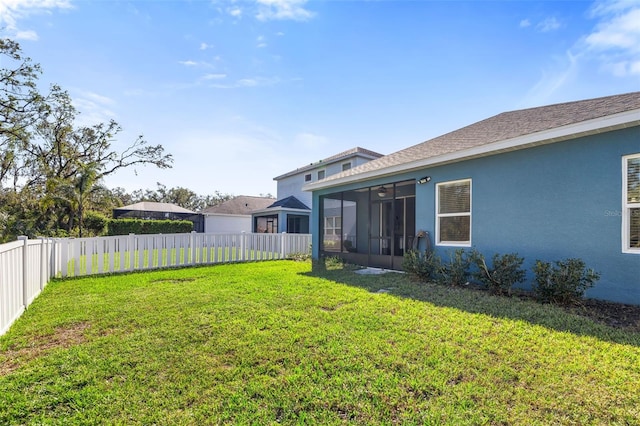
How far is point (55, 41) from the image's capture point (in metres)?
11.0

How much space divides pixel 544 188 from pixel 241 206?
87.3ft

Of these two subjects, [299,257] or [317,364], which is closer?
[317,364]

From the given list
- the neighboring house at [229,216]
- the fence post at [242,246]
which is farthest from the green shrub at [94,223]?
the fence post at [242,246]

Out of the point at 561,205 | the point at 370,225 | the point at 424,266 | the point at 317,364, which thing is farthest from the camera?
the point at 370,225

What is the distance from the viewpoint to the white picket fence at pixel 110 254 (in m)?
4.49

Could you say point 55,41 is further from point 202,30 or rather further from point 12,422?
point 12,422

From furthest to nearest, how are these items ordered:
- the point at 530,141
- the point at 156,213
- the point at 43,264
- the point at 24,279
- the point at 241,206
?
the point at 156,213 < the point at 241,206 < the point at 43,264 < the point at 530,141 < the point at 24,279

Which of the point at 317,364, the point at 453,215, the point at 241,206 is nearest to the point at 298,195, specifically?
the point at 241,206

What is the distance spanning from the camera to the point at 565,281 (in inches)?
191

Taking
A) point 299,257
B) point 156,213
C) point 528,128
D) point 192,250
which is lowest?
point 299,257

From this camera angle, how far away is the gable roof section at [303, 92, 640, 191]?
5.03 meters

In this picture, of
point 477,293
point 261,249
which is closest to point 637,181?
point 477,293

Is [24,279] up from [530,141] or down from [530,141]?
down

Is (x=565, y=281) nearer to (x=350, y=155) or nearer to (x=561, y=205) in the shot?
(x=561, y=205)
